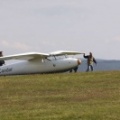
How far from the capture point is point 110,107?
1634 cm

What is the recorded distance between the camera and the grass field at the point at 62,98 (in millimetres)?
15109

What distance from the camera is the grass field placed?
49.6 feet

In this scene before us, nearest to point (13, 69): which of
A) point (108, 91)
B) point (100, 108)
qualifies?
point (108, 91)

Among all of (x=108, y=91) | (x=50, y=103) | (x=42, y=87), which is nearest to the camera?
(x=50, y=103)

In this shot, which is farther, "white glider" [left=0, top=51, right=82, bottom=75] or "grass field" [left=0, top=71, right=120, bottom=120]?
"white glider" [left=0, top=51, right=82, bottom=75]

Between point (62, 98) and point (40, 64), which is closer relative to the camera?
point (62, 98)

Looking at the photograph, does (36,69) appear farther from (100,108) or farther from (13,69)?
(100,108)

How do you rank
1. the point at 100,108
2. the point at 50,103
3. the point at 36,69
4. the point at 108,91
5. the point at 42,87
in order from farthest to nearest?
the point at 36,69 → the point at 42,87 → the point at 108,91 → the point at 50,103 → the point at 100,108

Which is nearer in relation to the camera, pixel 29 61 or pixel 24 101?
pixel 24 101

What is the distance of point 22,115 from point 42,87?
8.14 metres

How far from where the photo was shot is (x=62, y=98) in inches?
765

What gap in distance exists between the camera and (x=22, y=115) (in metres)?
15.3

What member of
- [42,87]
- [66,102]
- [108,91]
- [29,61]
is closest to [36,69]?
[29,61]

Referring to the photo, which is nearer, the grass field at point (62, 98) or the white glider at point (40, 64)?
the grass field at point (62, 98)
